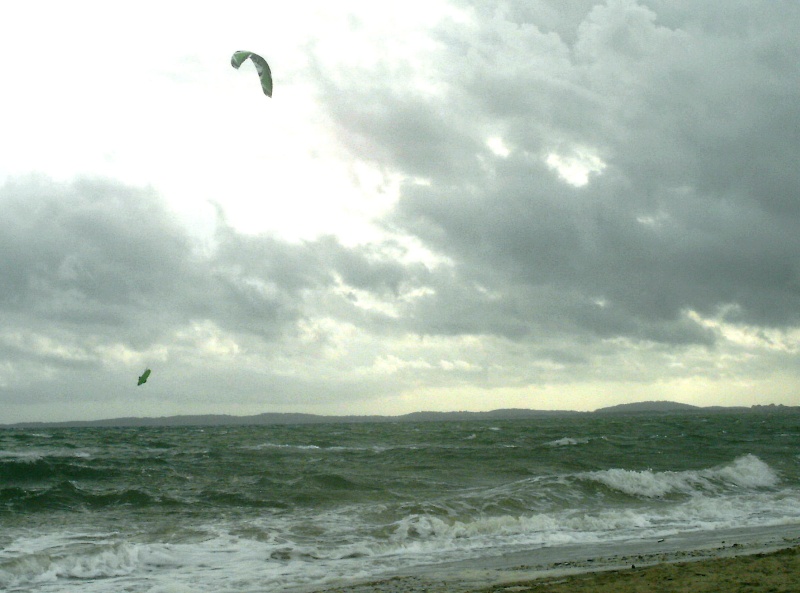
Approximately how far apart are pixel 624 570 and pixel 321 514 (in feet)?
28.9

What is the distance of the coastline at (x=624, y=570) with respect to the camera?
852 centimetres

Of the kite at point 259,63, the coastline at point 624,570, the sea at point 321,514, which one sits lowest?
the sea at point 321,514

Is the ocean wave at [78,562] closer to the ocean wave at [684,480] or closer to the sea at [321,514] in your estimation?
the sea at [321,514]

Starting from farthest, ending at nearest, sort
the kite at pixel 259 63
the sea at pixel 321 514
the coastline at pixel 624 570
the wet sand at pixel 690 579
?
the sea at pixel 321 514 < the kite at pixel 259 63 < the coastline at pixel 624 570 < the wet sand at pixel 690 579

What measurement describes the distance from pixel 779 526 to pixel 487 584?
8.88 metres

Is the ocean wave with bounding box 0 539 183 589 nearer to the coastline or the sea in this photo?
the sea

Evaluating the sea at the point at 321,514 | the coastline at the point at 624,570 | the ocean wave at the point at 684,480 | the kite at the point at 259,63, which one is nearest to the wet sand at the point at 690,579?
the coastline at the point at 624,570

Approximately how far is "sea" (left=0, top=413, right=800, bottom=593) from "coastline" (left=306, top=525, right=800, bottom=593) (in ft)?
2.53

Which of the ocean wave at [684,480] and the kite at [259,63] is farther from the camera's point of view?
the ocean wave at [684,480]

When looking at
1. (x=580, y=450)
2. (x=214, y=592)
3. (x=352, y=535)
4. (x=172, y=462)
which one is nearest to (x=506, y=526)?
(x=352, y=535)

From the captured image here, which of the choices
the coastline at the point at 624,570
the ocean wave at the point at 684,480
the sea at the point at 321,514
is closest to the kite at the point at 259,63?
the coastline at the point at 624,570

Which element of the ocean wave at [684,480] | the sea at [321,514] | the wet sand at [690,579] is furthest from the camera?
the ocean wave at [684,480]

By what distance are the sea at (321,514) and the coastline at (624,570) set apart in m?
0.77

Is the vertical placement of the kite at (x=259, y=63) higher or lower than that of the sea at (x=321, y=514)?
higher
